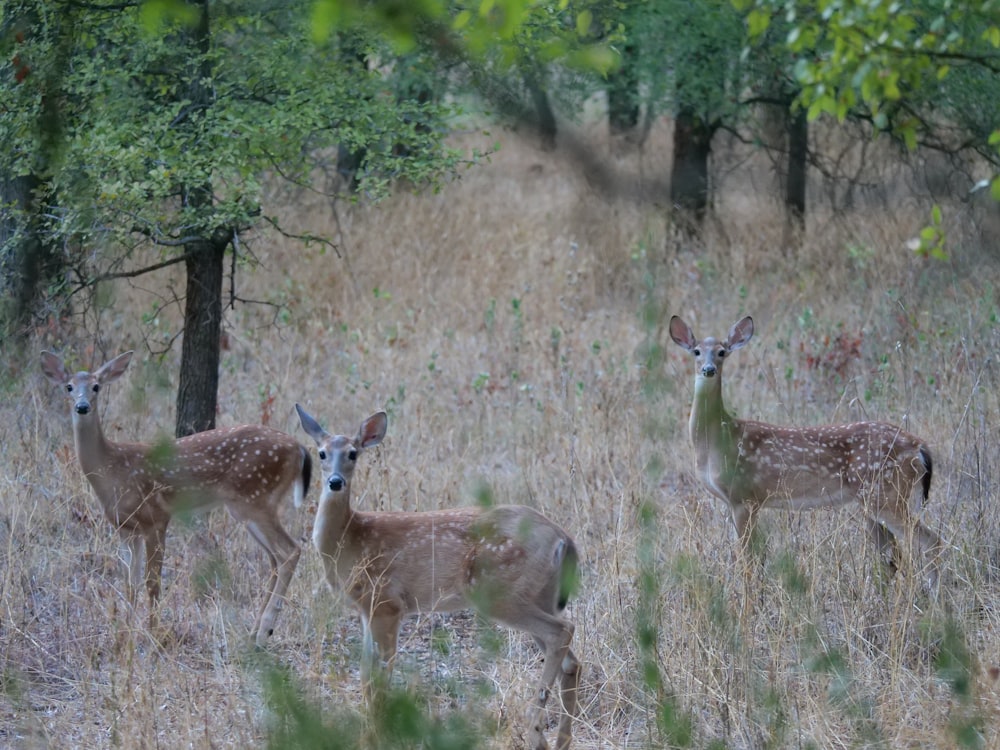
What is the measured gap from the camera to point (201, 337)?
8.35 meters

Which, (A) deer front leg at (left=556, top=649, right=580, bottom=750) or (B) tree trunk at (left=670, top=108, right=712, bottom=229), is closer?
(A) deer front leg at (left=556, top=649, right=580, bottom=750)

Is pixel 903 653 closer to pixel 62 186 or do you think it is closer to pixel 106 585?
pixel 106 585

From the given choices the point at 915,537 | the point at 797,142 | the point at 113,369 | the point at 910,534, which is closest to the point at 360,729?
the point at 910,534

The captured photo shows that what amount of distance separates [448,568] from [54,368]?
287 centimetres

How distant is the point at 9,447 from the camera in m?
8.15

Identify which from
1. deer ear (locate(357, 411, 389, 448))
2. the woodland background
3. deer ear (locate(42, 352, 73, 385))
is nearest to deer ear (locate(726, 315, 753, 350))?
the woodland background

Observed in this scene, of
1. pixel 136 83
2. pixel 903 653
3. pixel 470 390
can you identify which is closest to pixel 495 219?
pixel 470 390

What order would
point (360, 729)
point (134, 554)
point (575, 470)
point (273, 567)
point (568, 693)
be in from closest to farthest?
1. point (360, 729)
2. point (568, 693)
3. point (134, 554)
4. point (273, 567)
5. point (575, 470)

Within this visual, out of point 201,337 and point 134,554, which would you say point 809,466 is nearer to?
point 134,554

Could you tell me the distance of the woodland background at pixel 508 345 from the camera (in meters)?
4.38

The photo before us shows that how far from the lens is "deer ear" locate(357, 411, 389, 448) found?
6.50m

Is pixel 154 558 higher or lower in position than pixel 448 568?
lower

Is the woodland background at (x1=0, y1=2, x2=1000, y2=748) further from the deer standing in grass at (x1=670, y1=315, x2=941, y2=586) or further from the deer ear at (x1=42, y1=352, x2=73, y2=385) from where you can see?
the deer ear at (x1=42, y1=352, x2=73, y2=385)

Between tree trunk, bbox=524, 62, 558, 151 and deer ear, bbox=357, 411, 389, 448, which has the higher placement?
tree trunk, bbox=524, 62, 558, 151
